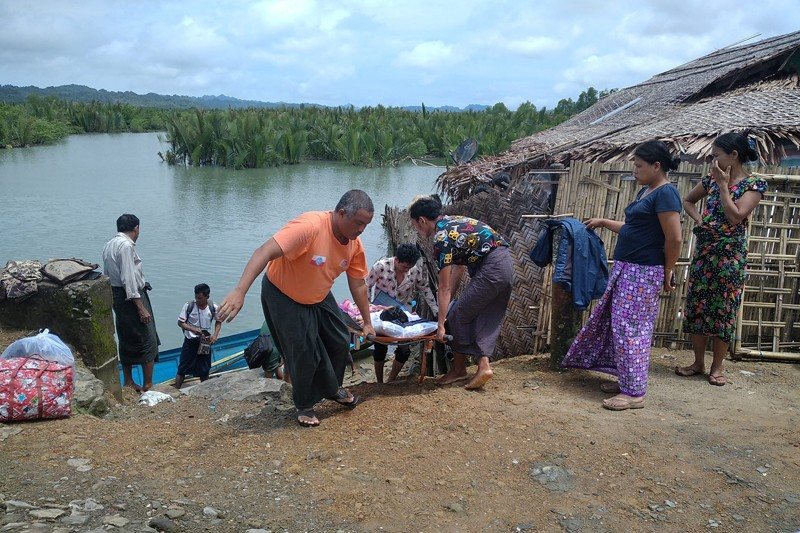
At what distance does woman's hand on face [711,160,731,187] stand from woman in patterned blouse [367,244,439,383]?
2.20m

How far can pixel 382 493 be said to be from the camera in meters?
2.92

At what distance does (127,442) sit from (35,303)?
1900mm

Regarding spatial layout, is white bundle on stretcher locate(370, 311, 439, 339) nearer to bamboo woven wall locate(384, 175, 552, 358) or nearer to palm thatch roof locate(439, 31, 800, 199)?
bamboo woven wall locate(384, 175, 552, 358)

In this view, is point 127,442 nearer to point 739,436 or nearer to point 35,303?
point 35,303

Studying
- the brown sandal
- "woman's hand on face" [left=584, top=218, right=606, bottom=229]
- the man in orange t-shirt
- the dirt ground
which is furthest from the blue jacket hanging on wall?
the man in orange t-shirt

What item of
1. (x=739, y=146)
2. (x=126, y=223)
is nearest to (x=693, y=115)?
(x=739, y=146)

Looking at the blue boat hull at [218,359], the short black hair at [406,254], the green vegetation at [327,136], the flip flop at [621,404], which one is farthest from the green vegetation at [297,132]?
the flip flop at [621,404]

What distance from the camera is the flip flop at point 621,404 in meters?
3.85

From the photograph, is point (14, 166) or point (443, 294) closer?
point (443, 294)

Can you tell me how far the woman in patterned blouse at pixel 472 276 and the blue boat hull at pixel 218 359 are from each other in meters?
3.48

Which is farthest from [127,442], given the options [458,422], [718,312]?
[718,312]

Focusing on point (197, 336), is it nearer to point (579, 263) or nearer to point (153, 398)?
point (153, 398)

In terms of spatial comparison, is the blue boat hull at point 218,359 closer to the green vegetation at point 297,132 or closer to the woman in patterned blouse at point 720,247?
the woman in patterned blouse at point 720,247

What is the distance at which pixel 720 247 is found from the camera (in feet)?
13.6
